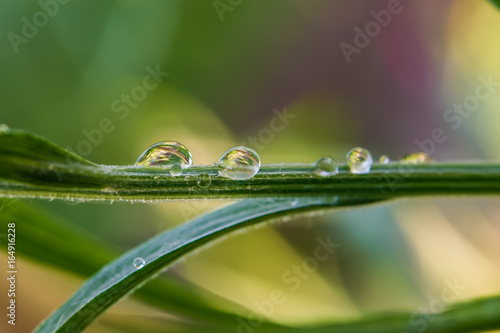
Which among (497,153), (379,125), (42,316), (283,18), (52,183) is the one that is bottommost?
(52,183)

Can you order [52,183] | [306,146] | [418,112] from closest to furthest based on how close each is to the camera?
[52,183]
[306,146]
[418,112]

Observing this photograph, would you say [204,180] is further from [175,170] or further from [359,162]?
[359,162]

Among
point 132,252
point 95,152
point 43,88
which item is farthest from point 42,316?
point 132,252

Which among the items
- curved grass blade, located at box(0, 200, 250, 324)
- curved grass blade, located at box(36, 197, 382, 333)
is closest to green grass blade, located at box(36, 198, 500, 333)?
curved grass blade, located at box(36, 197, 382, 333)

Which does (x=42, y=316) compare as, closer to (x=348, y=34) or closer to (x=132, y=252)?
(x=132, y=252)

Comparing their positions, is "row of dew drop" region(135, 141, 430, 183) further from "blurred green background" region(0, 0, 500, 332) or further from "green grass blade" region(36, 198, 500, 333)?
"blurred green background" region(0, 0, 500, 332)

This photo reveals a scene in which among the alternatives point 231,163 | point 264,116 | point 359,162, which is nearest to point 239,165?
point 231,163

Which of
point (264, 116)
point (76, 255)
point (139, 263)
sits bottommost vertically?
point (139, 263)
